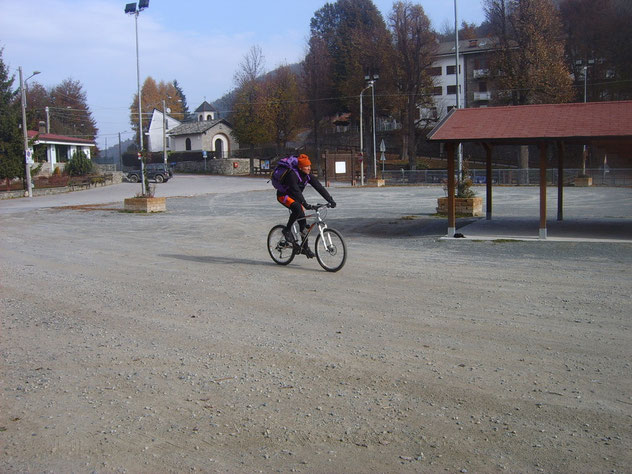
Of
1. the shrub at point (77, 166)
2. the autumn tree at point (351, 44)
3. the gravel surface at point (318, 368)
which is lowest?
the gravel surface at point (318, 368)

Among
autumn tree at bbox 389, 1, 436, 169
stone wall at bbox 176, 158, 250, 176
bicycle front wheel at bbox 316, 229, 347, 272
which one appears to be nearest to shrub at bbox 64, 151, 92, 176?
stone wall at bbox 176, 158, 250, 176

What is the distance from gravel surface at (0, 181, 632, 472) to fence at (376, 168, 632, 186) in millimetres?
33129

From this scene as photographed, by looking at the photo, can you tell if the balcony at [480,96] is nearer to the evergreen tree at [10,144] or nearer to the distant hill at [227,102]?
the distant hill at [227,102]

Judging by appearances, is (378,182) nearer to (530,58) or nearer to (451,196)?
(530,58)

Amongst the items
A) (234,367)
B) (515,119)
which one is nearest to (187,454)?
(234,367)

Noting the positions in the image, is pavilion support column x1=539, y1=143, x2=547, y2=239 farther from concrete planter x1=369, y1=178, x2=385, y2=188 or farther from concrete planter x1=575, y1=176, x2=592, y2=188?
concrete planter x1=369, y1=178, x2=385, y2=188

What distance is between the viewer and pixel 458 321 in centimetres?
699

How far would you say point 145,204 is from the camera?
25.6 m

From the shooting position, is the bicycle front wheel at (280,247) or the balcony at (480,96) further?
the balcony at (480,96)

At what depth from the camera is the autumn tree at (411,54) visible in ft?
195

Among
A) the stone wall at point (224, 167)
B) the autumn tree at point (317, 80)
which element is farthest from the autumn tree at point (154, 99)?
the autumn tree at point (317, 80)

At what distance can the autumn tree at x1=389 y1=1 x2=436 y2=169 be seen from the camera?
195ft

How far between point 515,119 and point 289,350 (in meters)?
11.7

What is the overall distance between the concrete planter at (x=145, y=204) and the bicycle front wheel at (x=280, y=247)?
50.5 ft
